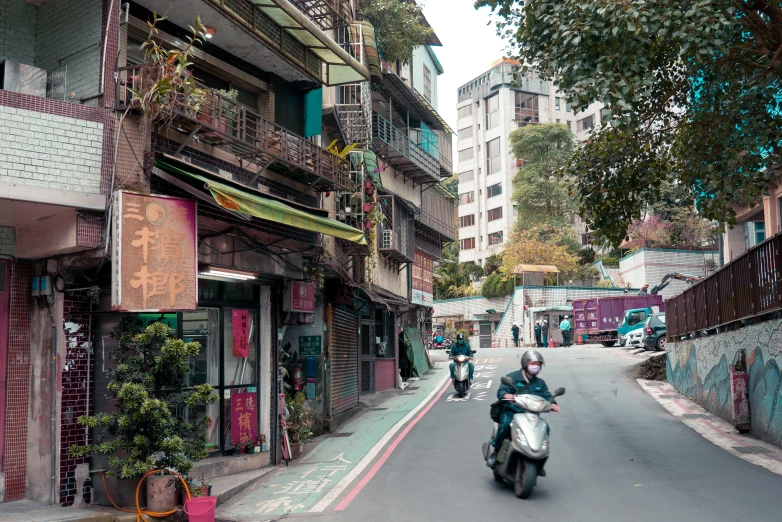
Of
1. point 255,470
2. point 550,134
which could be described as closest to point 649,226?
point 550,134

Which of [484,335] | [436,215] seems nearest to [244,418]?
[436,215]

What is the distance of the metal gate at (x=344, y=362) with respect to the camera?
55.8 ft

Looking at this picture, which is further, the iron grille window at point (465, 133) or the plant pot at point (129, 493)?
the iron grille window at point (465, 133)

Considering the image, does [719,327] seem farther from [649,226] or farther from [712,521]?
[649,226]

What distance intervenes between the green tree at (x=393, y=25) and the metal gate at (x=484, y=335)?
117 ft

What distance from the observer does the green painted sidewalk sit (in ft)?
29.7

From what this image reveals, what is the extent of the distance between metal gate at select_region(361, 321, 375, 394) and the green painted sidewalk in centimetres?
363

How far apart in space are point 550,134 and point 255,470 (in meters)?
50.0

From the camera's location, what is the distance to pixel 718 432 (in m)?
13.5

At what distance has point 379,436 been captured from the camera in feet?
46.8

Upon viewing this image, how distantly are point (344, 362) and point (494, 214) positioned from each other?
176 ft

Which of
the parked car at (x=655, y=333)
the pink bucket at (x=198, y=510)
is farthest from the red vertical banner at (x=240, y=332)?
the parked car at (x=655, y=333)

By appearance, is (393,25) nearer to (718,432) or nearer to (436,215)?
(436,215)

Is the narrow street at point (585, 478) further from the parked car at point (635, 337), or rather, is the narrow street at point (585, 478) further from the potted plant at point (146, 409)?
the parked car at point (635, 337)
